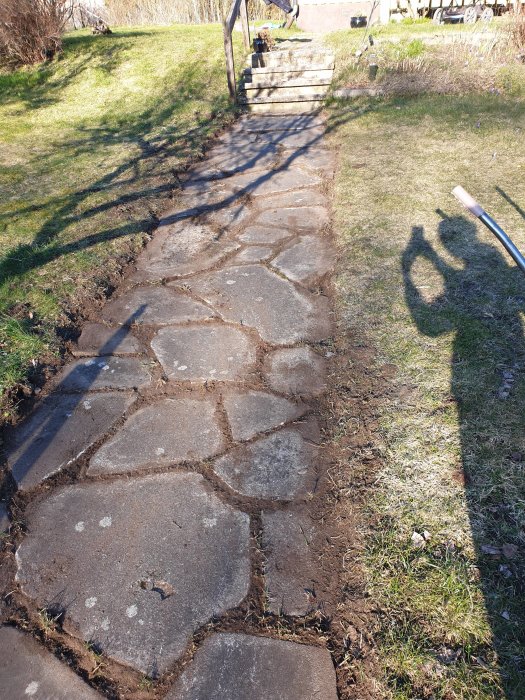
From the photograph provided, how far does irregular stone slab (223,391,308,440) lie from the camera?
212 centimetres

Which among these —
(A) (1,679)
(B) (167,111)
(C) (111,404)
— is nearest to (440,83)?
(B) (167,111)

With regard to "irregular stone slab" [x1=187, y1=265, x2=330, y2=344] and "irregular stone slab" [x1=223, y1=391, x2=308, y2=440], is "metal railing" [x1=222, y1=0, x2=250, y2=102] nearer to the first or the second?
"irregular stone slab" [x1=187, y1=265, x2=330, y2=344]

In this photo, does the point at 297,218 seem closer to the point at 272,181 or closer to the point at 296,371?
the point at 272,181

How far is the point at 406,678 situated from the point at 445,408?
109 centimetres

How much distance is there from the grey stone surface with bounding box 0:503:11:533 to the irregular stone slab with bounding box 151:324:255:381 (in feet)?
3.06

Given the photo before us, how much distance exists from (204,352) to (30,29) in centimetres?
879

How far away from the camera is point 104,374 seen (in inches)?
97.7

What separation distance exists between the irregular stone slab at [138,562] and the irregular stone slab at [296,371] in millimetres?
666

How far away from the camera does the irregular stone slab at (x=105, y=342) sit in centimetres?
263

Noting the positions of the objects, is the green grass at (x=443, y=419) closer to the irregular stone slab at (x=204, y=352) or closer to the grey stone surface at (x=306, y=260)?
the grey stone surface at (x=306, y=260)

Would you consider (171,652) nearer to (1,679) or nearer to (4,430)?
(1,679)

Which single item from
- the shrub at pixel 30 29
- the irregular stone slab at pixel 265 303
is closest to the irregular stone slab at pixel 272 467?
the irregular stone slab at pixel 265 303

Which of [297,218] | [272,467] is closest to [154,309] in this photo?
[272,467]

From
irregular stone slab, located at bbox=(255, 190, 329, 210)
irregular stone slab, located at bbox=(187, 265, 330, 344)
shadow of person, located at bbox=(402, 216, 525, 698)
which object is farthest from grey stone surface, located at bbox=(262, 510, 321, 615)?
irregular stone slab, located at bbox=(255, 190, 329, 210)
